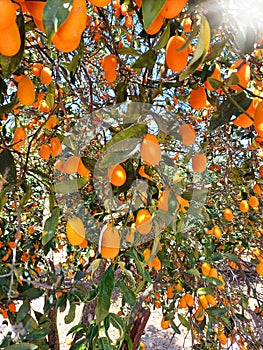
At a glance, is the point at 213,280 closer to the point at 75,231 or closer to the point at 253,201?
the point at 253,201

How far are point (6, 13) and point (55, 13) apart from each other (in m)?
0.07

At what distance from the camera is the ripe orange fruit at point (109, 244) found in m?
0.99

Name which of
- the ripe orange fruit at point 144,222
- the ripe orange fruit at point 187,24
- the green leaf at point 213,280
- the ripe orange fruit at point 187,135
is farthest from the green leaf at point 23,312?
the ripe orange fruit at point 187,24

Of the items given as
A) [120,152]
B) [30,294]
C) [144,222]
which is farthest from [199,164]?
[30,294]

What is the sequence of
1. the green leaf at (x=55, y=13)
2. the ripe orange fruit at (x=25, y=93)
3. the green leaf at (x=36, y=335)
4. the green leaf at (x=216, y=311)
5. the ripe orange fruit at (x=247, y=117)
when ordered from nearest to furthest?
the green leaf at (x=55, y=13) < the ripe orange fruit at (x=247, y=117) < the ripe orange fruit at (x=25, y=93) < the green leaf at (x=36, y=335) < the green leaf at (x=216, y=311)

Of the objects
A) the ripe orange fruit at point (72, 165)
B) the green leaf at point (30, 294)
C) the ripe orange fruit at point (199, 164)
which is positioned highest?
the ripe orange fruit at point (199, 164)

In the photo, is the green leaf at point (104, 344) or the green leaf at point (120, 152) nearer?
the green leaf at point (120, 152)

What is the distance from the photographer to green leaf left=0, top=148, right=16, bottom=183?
2.90ft

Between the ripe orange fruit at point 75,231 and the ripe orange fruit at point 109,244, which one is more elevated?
the ripe orange fruit at point 75,231

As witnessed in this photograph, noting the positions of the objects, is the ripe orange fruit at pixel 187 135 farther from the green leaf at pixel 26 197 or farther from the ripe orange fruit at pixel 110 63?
the green leaf at pixel 26 197

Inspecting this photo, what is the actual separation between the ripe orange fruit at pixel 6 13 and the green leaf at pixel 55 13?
2.1 inches

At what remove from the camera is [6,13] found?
1.40 feet

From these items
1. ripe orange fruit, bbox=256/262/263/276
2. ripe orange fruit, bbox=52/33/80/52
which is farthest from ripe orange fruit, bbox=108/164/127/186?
ripe orange fruit, bbox=256/262/263/276

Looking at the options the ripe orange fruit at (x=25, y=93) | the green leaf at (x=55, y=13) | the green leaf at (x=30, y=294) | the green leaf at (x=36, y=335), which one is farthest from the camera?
the green leaf at (x=30, y=294)
